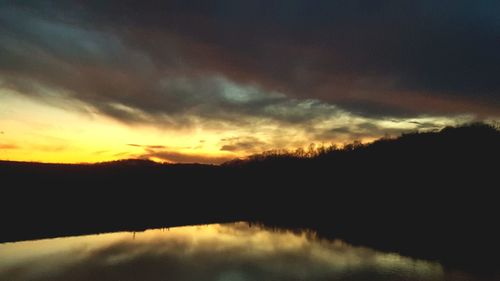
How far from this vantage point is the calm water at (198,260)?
26.2 m

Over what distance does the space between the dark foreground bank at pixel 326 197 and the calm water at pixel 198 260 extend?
16.6 feet

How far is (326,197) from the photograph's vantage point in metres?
102

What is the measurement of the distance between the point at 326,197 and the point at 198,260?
7350 cm

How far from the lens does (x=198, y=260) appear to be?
32375mm

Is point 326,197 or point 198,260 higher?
point 326,197

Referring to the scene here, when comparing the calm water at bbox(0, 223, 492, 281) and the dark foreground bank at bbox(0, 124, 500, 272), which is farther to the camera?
the dark foreground bank at bbox(0, 124, 500, 272)

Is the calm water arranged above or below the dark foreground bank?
below

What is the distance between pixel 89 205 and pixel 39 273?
115ft

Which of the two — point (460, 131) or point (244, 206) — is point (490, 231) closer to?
point (244, 206)

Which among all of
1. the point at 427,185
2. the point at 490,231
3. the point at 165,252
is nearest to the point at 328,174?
the point at 427,185

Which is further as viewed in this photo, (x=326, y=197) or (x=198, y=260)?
(x=326, y=197)

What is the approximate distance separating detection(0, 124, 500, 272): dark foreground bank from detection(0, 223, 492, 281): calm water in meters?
5.07

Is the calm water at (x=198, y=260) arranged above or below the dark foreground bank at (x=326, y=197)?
below

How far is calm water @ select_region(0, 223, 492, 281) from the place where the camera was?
26188 mm
